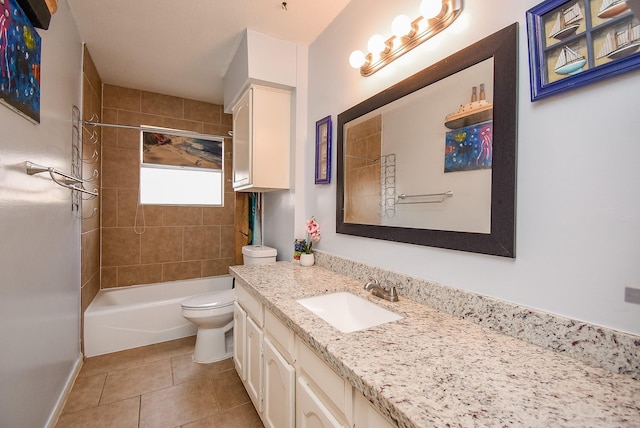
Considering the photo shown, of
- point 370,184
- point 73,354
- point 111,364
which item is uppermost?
point 370,184

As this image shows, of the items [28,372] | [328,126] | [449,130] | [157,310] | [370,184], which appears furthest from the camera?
[157,310]

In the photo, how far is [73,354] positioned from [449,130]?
2.77m

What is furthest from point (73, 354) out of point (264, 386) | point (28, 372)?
point (264, 386)

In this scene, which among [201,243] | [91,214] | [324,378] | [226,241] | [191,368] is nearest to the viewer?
[324,378]

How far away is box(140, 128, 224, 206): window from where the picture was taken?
318 cm

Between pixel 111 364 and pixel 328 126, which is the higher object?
pixel 328 126

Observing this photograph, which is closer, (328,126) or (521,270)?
(521,270)

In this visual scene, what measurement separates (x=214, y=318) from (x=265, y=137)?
1.47 meters

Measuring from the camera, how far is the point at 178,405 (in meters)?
1.75

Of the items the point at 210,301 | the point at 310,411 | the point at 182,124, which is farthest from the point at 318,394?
the point at 182,124

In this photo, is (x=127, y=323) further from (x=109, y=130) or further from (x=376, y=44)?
(x=376, y=44)

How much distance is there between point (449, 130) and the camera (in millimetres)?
1100

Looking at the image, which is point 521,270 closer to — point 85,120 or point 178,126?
point 85,120

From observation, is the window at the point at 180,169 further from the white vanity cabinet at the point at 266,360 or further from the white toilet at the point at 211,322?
the white vanity cabinet at the point at 266,360
